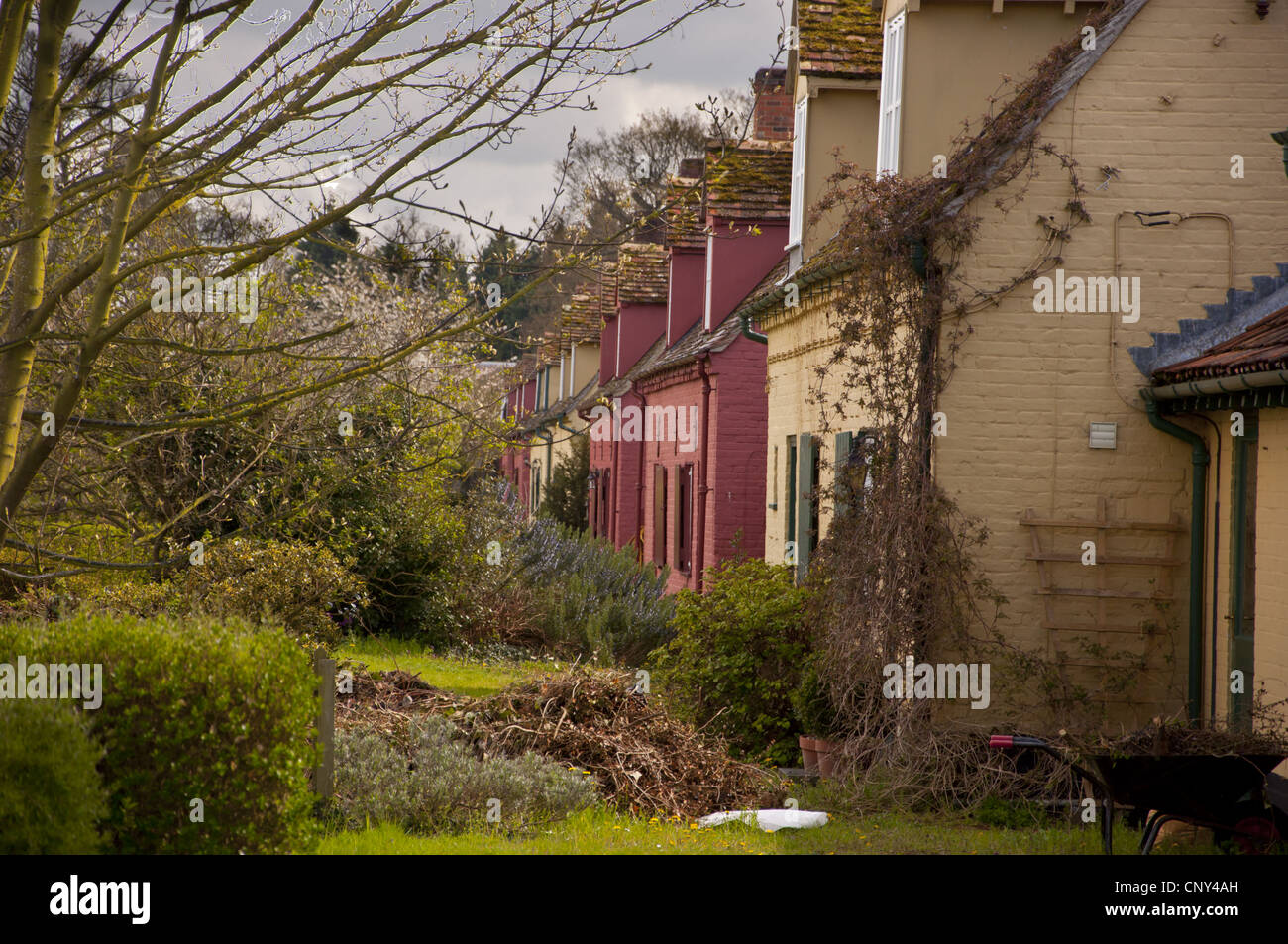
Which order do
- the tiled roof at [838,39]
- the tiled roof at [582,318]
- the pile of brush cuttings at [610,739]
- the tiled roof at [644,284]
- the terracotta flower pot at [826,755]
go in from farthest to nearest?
1. the tiled roof at [582,318]
2. the tiled roof at [644,284]
3. the tiled roof at [838,39]
4. the terracotta flower pot at [826,755]
5. the pile of brush cuttings at [610,739]

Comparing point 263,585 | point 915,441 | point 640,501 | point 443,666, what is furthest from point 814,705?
point 640,501

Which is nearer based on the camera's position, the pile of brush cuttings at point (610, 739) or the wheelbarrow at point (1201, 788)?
the wheelbarrow at point (1201, 788)

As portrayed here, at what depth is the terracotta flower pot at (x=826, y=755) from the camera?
9.50m

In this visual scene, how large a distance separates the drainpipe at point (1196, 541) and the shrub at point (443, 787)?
4466 millimetres

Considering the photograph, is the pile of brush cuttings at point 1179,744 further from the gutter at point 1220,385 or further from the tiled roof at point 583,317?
the tiled roof at point 583,317

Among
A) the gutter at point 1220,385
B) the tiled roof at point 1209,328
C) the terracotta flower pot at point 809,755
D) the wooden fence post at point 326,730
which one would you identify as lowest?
the terracotta flower pot at point 809,755

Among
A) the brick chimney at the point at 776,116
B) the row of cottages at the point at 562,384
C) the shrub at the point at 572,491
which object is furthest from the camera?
the row of cottages at the point at 562,384

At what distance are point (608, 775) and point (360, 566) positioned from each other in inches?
329

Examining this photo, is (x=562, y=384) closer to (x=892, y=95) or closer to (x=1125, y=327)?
(x=892, y=95)

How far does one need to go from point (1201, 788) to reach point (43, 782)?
5.18m

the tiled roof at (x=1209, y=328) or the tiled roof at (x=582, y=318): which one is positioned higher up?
the tiled roof at (x=582, y=318)

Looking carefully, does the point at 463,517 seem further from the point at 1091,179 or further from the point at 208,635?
the point at 208,635

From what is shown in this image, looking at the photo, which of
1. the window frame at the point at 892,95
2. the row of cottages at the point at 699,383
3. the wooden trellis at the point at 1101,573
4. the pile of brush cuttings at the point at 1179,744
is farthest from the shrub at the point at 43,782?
the window frame at the point at 892,95
